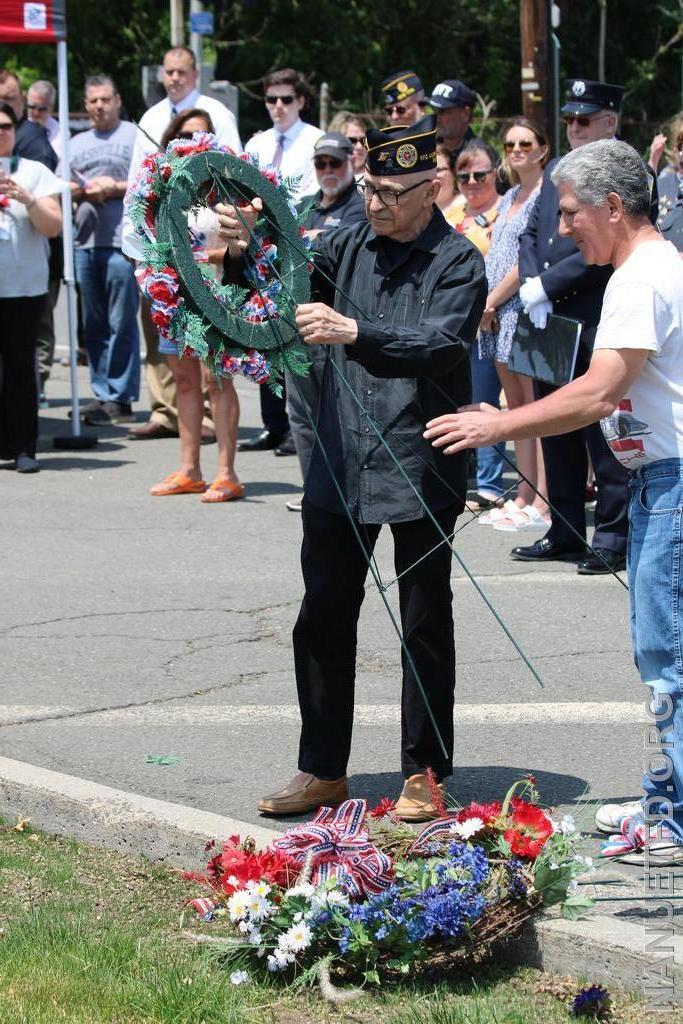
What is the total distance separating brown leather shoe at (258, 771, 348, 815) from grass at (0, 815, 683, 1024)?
658mm

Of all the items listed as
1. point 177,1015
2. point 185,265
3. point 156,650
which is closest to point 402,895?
point 177,1015

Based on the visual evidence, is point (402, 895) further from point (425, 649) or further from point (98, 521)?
point (98, 521)

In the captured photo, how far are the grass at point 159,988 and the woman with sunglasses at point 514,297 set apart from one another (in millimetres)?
5293

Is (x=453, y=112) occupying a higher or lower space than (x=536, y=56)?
lower

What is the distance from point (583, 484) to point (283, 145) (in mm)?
3994

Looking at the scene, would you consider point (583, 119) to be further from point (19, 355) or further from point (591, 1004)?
point (591, 1004)

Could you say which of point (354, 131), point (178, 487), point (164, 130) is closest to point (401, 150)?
point (178, 487)

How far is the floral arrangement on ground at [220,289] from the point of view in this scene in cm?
461

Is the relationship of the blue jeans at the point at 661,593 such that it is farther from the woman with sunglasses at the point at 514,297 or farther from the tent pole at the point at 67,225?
Result: the tent pole at the point at 67,225

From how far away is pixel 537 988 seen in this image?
3723 mm

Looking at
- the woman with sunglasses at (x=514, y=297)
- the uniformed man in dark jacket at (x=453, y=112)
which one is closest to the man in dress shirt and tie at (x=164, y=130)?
the uniformed man in dark jacket at (x=453, y=112)

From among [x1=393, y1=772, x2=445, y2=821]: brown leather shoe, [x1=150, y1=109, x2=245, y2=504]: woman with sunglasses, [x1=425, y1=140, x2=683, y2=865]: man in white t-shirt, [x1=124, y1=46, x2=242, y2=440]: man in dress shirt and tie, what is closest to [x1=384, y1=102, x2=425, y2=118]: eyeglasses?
[x1=124, y1=46, x2=242, y2=440]: man in dress shirt and tie

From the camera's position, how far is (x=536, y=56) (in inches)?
543

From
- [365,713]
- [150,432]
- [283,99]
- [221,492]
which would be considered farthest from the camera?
[150,432]
